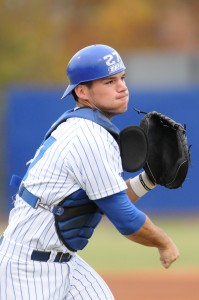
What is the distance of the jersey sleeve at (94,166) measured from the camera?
5.16 metres

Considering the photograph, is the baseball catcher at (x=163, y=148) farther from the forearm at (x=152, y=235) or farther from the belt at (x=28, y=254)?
the belt at (x=28, y=254)

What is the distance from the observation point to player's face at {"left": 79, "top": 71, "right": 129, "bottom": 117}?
5406mm

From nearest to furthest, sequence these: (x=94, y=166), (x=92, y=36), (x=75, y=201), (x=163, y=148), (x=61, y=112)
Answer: (x=94, y=166) → (x=75, y=201) → (x=163, y=148) → (x=61, y=112) → (x=92, y=36)

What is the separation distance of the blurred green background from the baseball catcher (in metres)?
8.39

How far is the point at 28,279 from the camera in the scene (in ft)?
17.4

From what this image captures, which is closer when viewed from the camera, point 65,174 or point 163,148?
point 65,174

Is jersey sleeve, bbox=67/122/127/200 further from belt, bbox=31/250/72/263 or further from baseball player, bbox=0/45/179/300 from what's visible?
belt, bbox=31/250/72/263

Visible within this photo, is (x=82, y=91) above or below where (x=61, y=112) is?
above

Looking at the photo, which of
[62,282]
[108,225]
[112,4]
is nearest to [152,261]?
[108,225]

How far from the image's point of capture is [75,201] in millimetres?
5297

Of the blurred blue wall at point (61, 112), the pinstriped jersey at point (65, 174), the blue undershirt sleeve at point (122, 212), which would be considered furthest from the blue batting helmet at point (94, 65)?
the blurred blue wall at point (61, 112)

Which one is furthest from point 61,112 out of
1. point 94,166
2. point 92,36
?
point 92,36

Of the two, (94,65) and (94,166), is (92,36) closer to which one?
(94,65)

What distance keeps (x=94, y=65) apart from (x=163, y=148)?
0.74 meters
